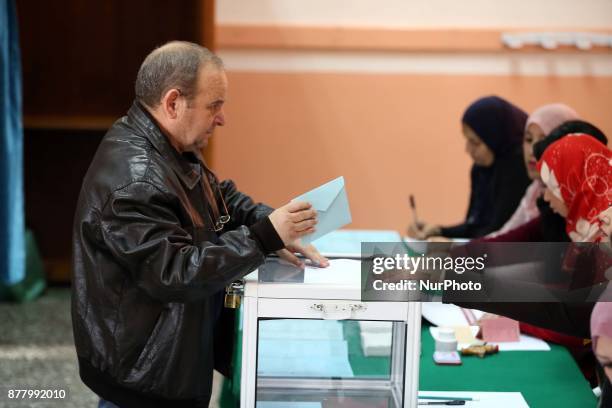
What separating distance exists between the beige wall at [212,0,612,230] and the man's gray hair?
10.3 ft

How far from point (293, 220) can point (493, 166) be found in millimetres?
2361

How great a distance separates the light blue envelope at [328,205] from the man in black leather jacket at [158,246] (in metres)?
0.03

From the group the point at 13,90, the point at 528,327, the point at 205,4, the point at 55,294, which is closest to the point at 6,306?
the point at 55,294

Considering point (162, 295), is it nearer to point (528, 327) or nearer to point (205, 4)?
point (528, 327)

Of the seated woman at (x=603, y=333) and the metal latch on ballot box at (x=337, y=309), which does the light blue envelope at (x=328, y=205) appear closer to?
the metal latch on ballot box at (x=337, y=309)

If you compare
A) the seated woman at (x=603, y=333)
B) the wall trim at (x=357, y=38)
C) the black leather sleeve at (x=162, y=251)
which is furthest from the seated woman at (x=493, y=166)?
the black leather sleeve at (x=162, y=251)

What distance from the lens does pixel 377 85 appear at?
5.15 m

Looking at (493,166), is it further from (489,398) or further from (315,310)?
(315,310)

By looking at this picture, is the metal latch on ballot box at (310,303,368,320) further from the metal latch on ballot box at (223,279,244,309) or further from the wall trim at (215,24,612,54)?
the wall trim at (215,24,612,54)

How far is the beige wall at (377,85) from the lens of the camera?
200 inches

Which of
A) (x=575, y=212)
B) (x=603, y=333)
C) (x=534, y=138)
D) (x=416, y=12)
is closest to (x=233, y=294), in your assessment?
(x=603, y=333)

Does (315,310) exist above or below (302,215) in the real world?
below

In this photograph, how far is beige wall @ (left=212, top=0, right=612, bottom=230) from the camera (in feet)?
16.7

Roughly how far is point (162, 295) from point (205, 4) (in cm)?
267
